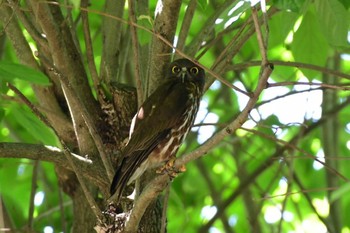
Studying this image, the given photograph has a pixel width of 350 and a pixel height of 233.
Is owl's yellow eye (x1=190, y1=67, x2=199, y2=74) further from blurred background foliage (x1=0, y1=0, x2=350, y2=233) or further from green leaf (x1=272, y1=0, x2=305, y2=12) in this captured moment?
green leaf (x1=272, y1=0, x2=305, y2=12)

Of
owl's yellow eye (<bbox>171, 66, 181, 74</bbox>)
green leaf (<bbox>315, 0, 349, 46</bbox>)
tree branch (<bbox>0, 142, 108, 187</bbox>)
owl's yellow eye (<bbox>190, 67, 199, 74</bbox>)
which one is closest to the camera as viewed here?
green leaf (<bbox>315, 0, 349, 46</bbox>)

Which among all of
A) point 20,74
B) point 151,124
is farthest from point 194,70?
point 20,74

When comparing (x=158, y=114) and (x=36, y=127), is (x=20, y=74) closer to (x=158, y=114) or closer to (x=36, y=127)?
(x=36, y=127)

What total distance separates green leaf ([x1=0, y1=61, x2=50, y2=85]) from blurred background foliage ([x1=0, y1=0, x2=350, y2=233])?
1.43ft

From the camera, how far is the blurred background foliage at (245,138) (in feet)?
11.8

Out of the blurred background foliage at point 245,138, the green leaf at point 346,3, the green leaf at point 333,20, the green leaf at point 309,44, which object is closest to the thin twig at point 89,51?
the blurred background foliage at point 245,138

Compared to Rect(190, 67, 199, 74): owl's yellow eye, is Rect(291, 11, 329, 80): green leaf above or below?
below

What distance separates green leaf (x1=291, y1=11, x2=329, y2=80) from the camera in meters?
3.88

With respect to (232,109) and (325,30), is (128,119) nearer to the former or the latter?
(325,30)

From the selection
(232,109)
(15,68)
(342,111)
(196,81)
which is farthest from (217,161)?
(15,68)

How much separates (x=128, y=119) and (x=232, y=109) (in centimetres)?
187

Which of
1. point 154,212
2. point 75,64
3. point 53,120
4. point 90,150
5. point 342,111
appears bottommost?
→ point 154,212

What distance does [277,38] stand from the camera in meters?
4.11

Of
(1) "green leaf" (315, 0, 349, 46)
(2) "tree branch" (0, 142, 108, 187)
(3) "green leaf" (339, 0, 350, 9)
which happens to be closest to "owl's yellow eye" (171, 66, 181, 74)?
(2) "tree branch" (0, 142, 108, 187)
